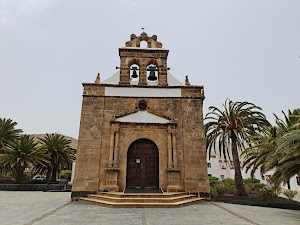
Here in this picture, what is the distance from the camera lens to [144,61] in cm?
1382

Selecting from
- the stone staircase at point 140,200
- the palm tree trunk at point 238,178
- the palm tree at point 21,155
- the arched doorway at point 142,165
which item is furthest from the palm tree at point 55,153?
the palm tree trunk at point 238,178

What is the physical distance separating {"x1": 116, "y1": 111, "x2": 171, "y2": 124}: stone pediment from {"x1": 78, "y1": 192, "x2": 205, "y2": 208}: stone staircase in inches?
164

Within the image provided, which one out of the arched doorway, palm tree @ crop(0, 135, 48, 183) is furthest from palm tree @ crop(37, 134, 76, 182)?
the arched doorway

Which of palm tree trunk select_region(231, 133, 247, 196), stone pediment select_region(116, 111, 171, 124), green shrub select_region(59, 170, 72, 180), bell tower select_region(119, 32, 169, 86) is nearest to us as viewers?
stone pediment select_region(116, 111, 171, 124)

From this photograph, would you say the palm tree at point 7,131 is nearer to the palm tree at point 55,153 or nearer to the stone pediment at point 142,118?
the palm tree at point 55,153

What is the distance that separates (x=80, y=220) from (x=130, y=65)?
10.0 m

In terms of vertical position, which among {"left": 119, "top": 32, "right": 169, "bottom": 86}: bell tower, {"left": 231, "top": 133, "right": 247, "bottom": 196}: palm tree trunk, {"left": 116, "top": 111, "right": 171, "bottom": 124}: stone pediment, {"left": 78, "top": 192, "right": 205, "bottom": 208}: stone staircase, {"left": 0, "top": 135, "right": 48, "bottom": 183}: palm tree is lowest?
{"left": 78, "top": 192, "right": 205, "bottom": 208}: stone staircase

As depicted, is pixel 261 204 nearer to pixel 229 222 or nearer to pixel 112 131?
pixel 229 222

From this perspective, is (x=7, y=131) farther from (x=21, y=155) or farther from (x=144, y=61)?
(x=144, y=61)

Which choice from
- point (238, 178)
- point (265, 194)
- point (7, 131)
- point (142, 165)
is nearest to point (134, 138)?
point (142, 165)

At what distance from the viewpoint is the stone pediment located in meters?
12.3

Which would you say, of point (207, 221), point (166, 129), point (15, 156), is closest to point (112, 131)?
point (166, 129)

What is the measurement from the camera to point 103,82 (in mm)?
13289

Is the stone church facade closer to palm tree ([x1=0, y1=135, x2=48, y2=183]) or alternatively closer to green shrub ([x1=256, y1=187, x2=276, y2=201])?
green shrub ([x1=256, y1=187, x2=276, y2=201])
